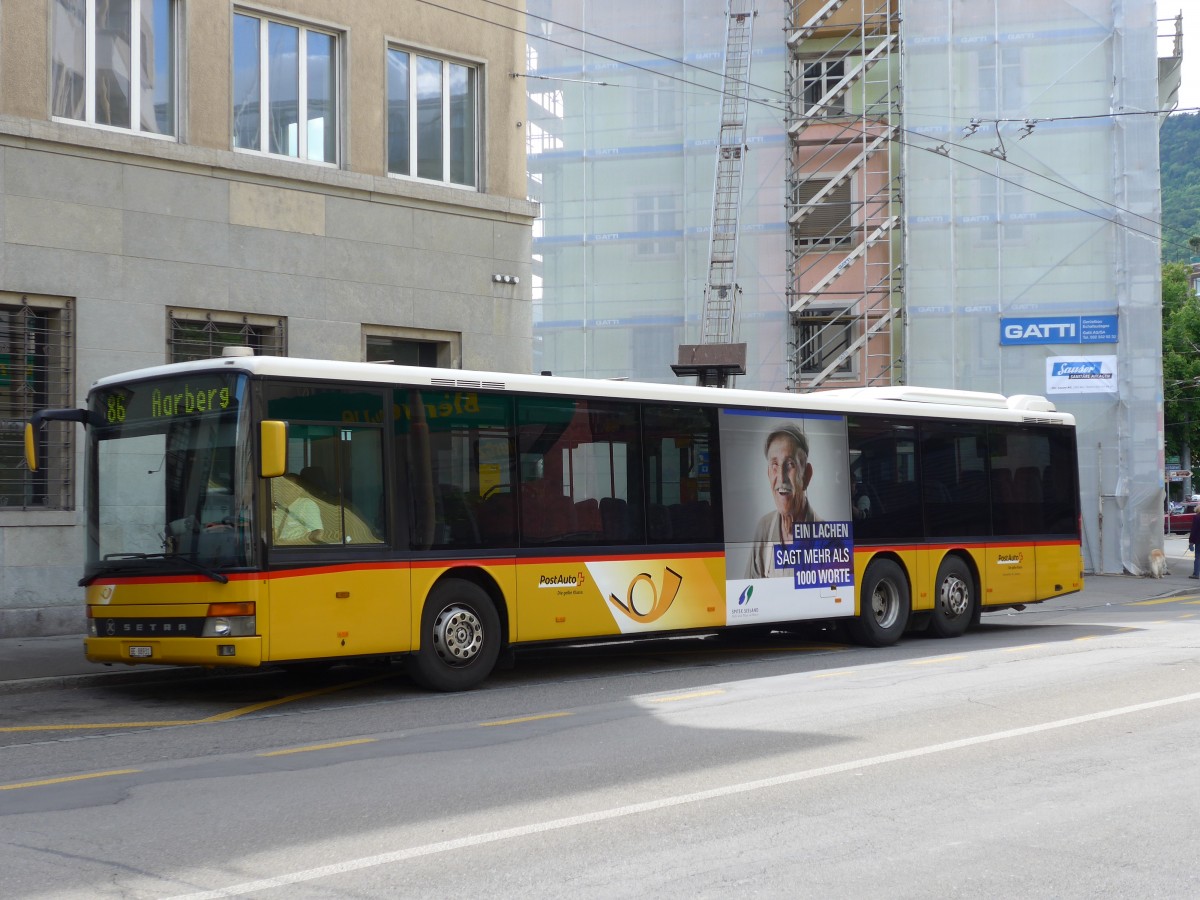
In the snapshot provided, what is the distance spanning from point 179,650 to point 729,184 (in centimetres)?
2297

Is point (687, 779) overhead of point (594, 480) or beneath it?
beneath

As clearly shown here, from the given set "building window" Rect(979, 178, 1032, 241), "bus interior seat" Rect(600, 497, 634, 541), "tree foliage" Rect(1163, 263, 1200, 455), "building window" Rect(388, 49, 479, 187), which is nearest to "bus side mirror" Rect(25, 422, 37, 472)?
"bus interior seat" Rect(600, 497, 634, 541)

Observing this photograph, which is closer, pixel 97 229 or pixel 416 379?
pixel 416 379

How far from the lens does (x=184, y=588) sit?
1127 cm

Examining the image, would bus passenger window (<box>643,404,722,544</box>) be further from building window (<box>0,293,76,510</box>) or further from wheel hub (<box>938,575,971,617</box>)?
building window (<box>0,293,76,510</box>)

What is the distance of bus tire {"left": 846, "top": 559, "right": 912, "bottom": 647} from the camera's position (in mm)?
16391

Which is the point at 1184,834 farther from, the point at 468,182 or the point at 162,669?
the point at 468,182

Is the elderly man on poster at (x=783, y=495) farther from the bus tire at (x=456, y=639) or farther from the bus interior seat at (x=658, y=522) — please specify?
the bus tire at (x=456, y=639)

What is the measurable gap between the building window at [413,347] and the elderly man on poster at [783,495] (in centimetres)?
628

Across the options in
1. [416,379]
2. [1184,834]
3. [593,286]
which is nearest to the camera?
[1184,834]

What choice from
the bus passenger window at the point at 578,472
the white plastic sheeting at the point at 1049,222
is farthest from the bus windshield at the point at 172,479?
the white plastic sheeting at the point at 1049,222

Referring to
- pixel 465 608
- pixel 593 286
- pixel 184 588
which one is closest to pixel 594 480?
pixel 465 608

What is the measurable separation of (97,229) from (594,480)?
7424 millimetres

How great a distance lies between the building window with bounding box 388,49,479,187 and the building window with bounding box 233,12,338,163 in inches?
41.3
